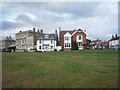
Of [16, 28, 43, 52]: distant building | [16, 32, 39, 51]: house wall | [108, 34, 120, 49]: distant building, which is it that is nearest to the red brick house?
[16, 28, 43, 52]: distant building

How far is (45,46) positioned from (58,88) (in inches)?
2110

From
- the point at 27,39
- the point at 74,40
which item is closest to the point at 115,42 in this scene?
the point at 74,40

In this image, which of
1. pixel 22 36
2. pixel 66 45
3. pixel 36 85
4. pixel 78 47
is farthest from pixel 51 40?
pixel 36 85

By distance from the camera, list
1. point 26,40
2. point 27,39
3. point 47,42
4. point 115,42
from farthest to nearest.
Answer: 1. point 115,42
2. point 26,40
3. point 27,39
4. point 47,42

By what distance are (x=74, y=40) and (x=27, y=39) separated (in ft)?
108

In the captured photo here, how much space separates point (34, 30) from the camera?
7869 centimetres

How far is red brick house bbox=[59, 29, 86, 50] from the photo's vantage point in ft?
173

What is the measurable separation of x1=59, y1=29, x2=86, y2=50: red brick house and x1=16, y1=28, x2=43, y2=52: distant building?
21.1 meters

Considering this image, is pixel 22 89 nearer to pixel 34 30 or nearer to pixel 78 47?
pixel 78 47

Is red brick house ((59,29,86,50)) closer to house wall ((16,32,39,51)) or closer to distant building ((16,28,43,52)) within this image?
distant building ((16,28,43,52))

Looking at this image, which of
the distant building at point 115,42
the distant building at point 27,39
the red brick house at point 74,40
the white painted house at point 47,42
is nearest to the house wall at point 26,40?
the distant building at point 27,39

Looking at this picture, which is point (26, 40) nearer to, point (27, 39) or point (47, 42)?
point (27, 39)

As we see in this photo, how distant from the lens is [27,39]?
245 ft

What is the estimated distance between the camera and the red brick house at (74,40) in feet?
173
